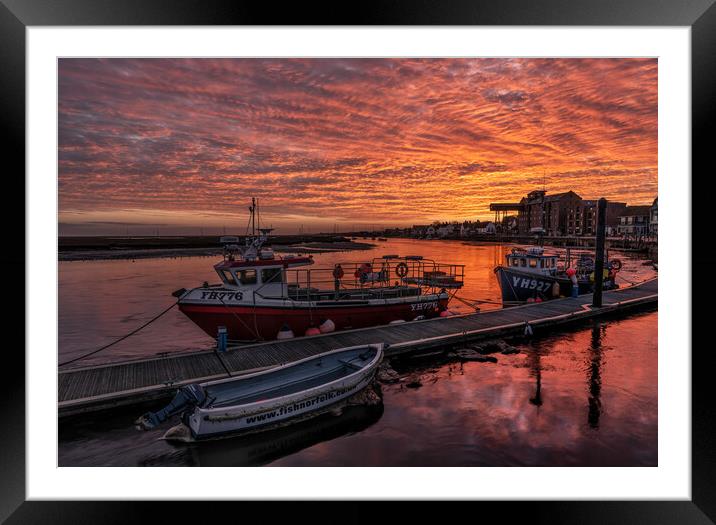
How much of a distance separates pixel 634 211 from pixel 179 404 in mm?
104997

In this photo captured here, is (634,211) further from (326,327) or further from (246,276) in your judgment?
(246,276)

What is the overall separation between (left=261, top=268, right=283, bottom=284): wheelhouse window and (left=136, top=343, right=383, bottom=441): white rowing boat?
451 cm

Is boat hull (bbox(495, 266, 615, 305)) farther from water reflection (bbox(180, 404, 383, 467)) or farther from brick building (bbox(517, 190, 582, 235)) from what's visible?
brick building (bbox(517, 190, 582, 235))

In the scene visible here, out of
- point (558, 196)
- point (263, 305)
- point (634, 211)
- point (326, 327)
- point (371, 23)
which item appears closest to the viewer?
point (371, 23)

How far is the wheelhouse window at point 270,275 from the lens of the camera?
507 inches

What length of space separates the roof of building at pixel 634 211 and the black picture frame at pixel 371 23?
98136mm

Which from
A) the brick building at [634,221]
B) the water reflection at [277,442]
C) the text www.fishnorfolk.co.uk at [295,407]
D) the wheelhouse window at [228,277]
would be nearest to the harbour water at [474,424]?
the water reflection at [277,442]

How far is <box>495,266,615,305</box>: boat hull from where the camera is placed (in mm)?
21000

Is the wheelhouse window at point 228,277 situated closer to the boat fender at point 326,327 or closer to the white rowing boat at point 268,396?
the boat fender at point 326,327

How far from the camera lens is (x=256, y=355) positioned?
33.7 ft

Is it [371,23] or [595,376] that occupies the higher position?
[371,23]

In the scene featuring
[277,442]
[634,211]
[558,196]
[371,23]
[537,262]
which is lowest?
[277,442]

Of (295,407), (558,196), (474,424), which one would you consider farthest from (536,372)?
(558,196)
